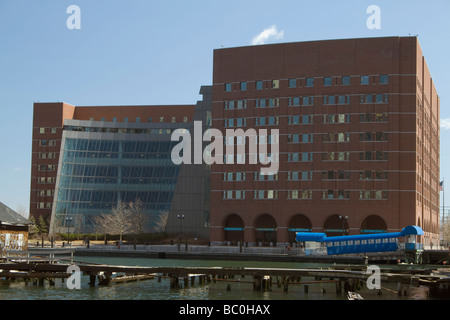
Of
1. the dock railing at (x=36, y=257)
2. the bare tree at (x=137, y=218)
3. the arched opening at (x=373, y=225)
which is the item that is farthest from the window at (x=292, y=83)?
the dock railing at (x=36, y=257)

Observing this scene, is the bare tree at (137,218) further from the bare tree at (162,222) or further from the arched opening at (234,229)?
the arched opening at (234,229)

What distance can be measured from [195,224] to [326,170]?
31819mm

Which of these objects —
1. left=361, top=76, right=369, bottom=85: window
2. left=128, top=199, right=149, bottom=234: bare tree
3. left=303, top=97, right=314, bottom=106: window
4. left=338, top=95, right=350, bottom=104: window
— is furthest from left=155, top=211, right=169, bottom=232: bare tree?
left=361, top=76, right=369, bottom=85: window

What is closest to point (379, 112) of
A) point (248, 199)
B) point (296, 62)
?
point (296, 62)

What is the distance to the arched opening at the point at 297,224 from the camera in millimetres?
119525

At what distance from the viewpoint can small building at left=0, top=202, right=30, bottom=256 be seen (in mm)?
66125

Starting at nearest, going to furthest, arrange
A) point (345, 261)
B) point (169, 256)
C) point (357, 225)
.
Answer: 1. point (345, 261)
2. point (169, 256)
3. point (357, 225)

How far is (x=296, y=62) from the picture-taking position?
388 feet

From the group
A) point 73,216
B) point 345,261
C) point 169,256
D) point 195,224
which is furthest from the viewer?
point 73,216

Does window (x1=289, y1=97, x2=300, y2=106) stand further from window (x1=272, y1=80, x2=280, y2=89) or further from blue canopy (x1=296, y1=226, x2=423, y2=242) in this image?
blue canopy (x1=296, y1=226, x2=423, y2=242)

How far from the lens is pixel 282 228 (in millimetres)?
117625

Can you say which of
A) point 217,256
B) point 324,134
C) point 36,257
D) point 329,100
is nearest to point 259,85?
point 329,100
